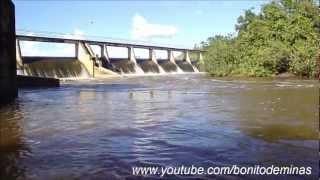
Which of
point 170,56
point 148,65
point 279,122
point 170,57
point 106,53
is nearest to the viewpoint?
point 279,122

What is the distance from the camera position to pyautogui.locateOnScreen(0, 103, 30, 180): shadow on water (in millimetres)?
7236

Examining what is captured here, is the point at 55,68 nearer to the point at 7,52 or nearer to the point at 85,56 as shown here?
the point at 85,56

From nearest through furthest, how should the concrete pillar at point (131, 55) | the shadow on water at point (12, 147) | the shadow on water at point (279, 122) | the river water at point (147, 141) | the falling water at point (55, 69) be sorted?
the shadow on water at point (12, 147), the river water at point (147, 141), the shadow on water at point (279, 122), the falling water at point (55, 69), the concrete pillar at point (131, 55)

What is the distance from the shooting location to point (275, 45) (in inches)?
2039

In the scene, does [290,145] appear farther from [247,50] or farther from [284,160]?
[247,50]

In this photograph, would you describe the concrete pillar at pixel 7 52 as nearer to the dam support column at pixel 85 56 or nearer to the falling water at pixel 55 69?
the falling water at pixel 55 69

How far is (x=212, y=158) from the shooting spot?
805 cm

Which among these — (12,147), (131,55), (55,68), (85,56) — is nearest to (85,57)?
(85,56)

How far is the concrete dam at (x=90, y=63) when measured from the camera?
53531mm

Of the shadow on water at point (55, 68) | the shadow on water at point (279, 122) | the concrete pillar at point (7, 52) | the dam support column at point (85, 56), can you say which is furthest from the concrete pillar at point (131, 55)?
the shadow on water at point (279, 122)

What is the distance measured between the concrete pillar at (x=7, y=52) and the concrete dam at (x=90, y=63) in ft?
93.3

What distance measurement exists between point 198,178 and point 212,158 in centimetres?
135

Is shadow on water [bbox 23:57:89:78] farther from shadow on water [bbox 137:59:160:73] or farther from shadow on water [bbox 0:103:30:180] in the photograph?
shadow on water [bbox 0:103:30:180]

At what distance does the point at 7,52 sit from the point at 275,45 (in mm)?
36236
